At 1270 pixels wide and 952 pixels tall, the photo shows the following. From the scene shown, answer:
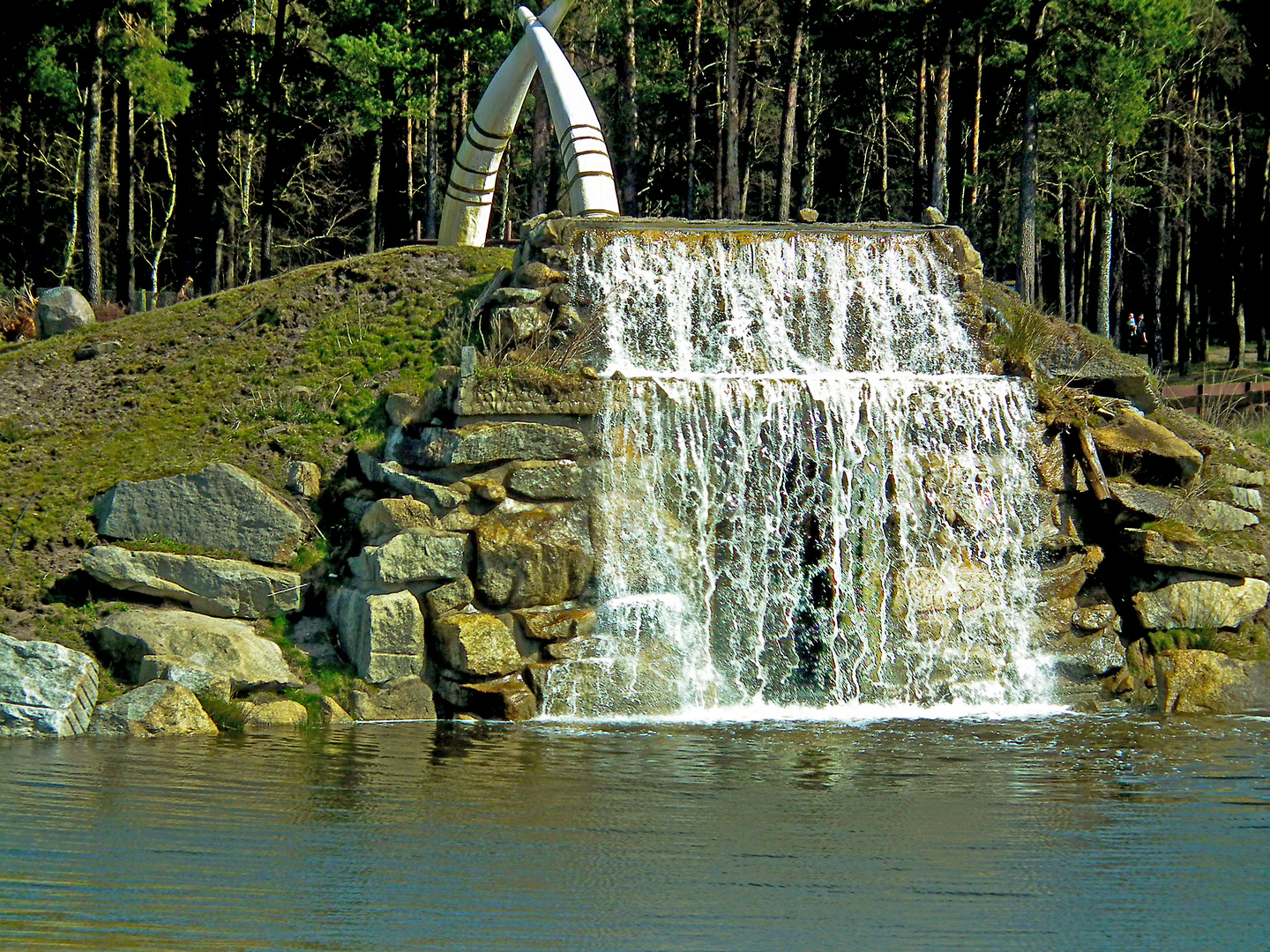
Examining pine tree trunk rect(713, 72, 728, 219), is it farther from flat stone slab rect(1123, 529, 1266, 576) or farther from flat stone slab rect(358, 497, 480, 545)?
flat stone slab rect(358, 497, 480, 545)

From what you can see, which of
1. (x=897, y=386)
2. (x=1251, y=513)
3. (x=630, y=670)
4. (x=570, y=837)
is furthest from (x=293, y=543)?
(x=1251, y=513)

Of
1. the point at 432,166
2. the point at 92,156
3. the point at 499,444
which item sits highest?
the point at 432,166

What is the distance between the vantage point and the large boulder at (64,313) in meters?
19.1

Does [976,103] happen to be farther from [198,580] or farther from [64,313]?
[198,580]

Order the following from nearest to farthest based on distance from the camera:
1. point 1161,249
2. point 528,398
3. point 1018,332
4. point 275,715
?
point 275,715, point 528,398, point 1018,332, point 1161,249

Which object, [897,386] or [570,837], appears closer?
[570,837]

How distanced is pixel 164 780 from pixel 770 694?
20.8 feet

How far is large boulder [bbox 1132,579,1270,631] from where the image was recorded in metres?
14.8

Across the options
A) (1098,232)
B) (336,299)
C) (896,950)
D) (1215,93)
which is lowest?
(896,950)

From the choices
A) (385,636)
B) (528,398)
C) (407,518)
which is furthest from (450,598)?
(528,398)

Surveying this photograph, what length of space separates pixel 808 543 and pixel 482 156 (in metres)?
11.1

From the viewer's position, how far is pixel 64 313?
62.5ft

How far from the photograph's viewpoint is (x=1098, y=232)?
143 feet

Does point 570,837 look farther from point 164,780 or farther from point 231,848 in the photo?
point 164,780
